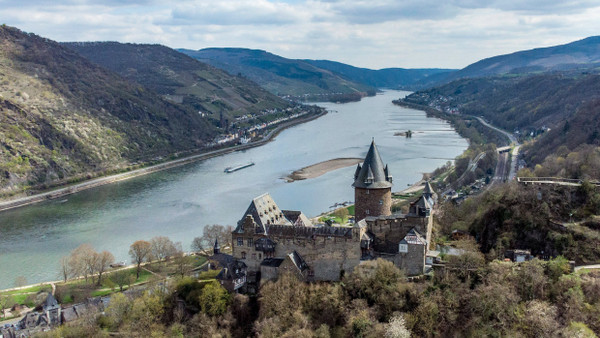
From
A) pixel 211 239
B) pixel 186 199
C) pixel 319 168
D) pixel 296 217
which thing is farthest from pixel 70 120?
pixel 296 217

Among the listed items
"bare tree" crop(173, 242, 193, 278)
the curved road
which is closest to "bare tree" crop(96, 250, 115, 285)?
"bare tree" crop(173, 242, 193, 278)

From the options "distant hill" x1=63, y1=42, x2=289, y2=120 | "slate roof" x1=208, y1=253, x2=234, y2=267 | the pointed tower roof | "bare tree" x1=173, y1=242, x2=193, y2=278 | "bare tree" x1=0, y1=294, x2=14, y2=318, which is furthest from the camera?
"distant hill" x1=63, y1=42, x2=289, y2=120

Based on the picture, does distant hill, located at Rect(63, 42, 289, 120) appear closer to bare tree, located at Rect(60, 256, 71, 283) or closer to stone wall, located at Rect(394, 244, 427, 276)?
bare tree, located at Rect(60, 256, 71, 283)

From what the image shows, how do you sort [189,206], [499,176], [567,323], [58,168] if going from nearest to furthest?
[567,323] → [189,206] → [499,176] → [58,168]

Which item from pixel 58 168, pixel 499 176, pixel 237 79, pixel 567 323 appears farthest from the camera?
pixel 237 79

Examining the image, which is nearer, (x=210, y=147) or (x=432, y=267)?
(x=432, y=267)

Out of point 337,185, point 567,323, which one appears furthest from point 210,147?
point 567,323

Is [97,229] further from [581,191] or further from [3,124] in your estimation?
[581,191]

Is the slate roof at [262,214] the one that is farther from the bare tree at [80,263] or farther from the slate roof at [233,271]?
the bare tree at [80,263]
